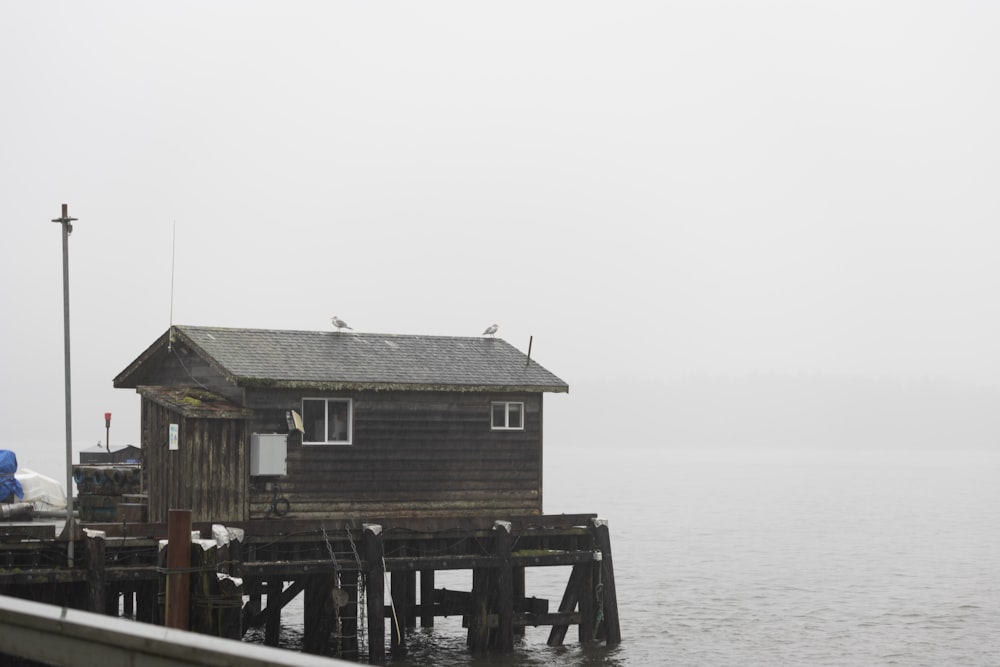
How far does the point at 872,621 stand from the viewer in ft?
148

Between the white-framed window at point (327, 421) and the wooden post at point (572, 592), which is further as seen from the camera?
the wooden post at point (572, 592)

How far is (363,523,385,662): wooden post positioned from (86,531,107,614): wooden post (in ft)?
19.4

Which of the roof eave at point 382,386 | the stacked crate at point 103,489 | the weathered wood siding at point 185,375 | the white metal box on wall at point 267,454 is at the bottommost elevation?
the stacked crate at point 103,489

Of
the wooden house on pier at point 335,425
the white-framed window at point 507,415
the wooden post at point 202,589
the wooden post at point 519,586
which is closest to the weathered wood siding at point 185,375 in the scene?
the wooden house on pier at point 335,425

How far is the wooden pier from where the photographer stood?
19569mm

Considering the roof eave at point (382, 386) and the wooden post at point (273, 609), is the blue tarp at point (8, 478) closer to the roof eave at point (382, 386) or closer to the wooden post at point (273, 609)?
the wooden post at point (273, 609)

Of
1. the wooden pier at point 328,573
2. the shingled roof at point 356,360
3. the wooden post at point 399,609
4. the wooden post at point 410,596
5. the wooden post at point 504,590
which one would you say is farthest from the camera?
the wooden post at point 410,596

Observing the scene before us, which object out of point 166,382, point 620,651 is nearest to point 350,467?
point 166,382

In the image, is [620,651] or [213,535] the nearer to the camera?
[213,535]

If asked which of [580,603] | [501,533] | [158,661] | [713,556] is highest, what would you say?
[158,661]

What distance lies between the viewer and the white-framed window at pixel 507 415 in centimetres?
3005

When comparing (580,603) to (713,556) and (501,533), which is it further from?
(713,556)

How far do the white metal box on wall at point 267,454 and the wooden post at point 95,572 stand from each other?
508 cm

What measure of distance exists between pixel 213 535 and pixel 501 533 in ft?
22.5
